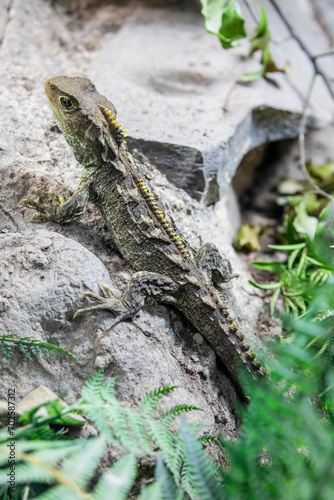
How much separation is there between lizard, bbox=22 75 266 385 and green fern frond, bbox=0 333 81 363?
27.7 inches

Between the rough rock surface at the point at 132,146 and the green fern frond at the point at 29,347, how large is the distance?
0.07 metres

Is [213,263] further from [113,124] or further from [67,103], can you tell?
[67,103]

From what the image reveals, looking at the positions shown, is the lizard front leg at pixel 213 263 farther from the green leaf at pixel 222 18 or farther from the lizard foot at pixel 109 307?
the green leaf at pixel 222 18

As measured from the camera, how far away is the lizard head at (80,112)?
3730 mm

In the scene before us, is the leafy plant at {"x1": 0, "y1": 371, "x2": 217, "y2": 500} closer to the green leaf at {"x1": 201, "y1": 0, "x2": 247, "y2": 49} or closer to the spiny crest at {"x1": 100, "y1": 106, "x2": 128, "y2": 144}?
the spiny crest at {"x1": 100, "y1": 106, "x2": 128, "y2": 144}

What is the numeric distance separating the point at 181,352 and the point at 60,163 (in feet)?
6.83

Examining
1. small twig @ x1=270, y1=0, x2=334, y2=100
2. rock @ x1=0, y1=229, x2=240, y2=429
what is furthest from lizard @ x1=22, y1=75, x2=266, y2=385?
small twig @ x1=270, y1=0, x2=334, y2=100

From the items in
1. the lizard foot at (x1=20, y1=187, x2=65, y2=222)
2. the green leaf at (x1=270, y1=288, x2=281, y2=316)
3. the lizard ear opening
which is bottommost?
the green leaf at (x1=270, y1=288, x2=281, y2=316)

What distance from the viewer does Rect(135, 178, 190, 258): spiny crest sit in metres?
3.72

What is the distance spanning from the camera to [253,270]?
17.9 ft

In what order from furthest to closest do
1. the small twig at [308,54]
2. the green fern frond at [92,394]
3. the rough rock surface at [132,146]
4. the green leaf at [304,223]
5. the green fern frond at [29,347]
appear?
1. the small twig at [308,54]
2. the green leaf at [304,223]
3. the rough rock surface at [132,146]
4. the green fern frond at [29,347]
5. the green fern frond at [92,394]

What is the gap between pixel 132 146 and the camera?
4.69 meters

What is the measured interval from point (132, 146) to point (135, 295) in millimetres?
1870

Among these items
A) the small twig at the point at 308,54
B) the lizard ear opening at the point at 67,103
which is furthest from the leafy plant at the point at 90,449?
the small twig at the point at 308,54
